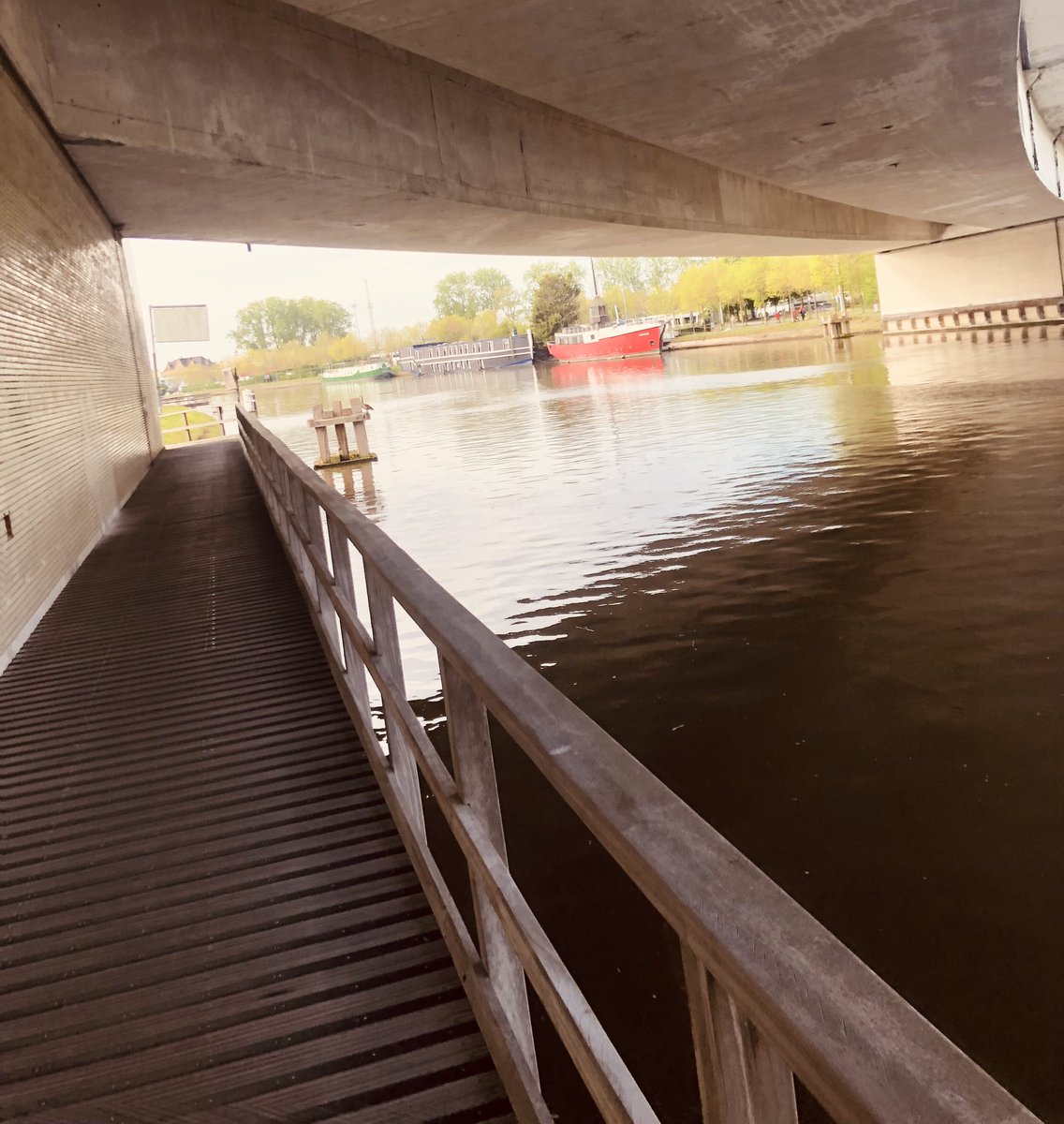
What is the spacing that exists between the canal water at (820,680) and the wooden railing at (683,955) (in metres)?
1.32

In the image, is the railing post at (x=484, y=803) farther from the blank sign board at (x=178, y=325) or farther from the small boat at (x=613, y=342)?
the small boat at (x=613, y=342)

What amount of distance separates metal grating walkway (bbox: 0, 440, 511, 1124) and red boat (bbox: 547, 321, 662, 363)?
2568 inches

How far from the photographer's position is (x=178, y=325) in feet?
102

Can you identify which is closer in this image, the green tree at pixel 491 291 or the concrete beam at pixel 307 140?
the concrete beam at pixel 307 140

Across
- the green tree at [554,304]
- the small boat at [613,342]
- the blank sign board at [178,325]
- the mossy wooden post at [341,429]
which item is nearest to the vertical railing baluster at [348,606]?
the mossy wooden post at [341,429]

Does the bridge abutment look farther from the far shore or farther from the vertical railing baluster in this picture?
the vertical railing baluster

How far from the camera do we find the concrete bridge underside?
249 inches

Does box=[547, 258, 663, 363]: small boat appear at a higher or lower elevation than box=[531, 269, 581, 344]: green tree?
lower

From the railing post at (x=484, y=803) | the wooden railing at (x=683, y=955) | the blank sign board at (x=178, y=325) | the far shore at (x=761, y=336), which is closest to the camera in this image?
the wooden railing at (x=683, y=955)

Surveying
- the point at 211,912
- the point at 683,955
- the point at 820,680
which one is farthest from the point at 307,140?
the point at 683,955

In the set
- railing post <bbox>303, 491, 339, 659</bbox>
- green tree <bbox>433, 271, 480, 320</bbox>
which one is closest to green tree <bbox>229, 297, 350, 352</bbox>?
green tree <bbox>433, 271, 480, 320</bbox>

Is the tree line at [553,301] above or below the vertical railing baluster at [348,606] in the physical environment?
above

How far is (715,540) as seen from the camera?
9906mm

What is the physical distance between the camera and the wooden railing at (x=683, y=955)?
0.82 m
